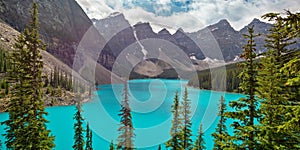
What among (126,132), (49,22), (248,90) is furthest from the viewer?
(49,22)

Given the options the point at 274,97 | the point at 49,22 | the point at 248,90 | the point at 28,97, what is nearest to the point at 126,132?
the point at 28,97

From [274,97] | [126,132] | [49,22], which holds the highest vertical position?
[49,22]

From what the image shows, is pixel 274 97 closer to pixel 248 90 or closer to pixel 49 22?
pixel 248 90

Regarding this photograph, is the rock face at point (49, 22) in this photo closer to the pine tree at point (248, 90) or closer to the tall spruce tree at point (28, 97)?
the tall spruce tree at point (28, 97)

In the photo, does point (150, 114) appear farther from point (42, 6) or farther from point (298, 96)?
point (42, 6)

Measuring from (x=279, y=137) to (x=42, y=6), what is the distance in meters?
208

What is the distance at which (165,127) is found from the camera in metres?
45.9

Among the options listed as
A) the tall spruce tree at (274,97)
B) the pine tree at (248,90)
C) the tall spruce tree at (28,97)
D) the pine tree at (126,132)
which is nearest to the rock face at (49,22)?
the pine tree at (126,132)

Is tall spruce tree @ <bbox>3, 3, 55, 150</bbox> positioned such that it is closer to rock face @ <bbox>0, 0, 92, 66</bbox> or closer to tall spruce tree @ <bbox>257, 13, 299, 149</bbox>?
tall spruce tree @ <bbox>257, 13, 299, 149</bbox>

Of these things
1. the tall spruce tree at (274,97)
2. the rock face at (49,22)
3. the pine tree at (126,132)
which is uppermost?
the rock face at (49,22)

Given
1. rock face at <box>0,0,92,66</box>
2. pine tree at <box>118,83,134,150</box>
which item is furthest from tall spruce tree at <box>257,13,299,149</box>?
rock face at <box>0,0,92,66</box>

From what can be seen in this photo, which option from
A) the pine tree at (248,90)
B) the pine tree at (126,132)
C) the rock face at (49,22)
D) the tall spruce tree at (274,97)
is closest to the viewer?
the tall spruce tree at (274,97)

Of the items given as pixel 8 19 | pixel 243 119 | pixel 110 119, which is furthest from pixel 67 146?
pixel 8 19

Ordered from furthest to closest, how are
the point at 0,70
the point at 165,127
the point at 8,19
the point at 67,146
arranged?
the point at 8,19, the point at 0,70, the point at 165,127, the point at 67,146
